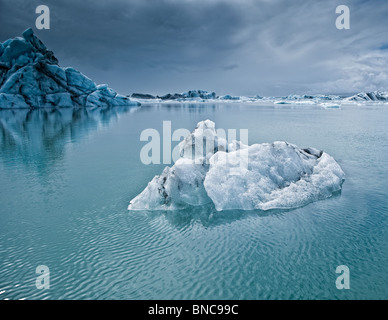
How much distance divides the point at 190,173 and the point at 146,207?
7.41 ft

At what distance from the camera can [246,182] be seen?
10.4 meters

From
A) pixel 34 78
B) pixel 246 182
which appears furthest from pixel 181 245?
pixel 34 78

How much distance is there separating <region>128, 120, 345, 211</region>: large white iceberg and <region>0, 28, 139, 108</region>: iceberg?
2681 inches

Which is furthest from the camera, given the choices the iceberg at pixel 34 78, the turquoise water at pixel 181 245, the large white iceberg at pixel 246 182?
the iceberg at pixel 34 78

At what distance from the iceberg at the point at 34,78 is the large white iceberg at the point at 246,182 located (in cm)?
6809

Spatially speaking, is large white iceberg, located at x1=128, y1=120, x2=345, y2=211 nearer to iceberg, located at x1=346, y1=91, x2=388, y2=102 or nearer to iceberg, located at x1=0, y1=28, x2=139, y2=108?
iceberg, located at x1=0, y1=28, x2=139, y2=108

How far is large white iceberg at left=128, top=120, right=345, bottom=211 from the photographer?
10.1m

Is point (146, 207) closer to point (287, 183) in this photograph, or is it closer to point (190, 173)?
point (190, 173)

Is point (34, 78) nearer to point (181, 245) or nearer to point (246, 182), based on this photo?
point (246, 182)

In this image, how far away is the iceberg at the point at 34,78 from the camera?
62.3m

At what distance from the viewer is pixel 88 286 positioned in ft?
19.7

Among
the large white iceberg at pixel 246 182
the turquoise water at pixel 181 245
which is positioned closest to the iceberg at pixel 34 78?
the turquoise water at pixel 181 245

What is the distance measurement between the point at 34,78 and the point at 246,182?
71.5m

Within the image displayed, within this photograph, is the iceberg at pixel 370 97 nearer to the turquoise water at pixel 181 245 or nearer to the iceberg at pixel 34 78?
the iceberg at pixel 34 78
